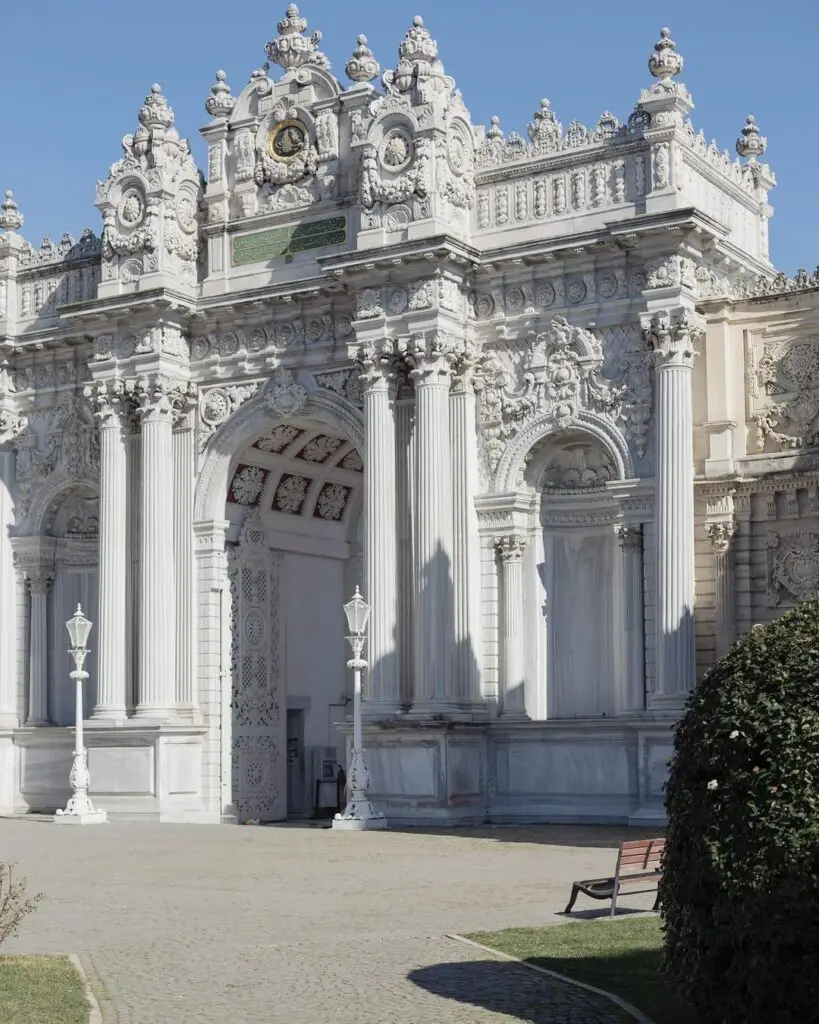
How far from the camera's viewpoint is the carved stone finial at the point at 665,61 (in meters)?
32.8

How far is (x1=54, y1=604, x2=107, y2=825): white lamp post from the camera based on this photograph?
35719 mm

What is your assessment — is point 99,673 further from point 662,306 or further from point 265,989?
point 265,989

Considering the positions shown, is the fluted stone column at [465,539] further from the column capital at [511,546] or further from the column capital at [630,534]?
the column capital at [630,534]

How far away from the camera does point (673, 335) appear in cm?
3212

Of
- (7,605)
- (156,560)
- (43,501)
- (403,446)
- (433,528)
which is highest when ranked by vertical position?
(403,446)

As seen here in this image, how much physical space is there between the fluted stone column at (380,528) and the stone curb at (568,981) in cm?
1680

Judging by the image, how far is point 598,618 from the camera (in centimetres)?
3491

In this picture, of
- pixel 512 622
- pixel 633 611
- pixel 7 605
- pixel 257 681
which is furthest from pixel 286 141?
pixel 633 611

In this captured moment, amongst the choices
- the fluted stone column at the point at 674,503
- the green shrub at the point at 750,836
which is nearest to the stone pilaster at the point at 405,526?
the fluted stone column at the point at 674,503

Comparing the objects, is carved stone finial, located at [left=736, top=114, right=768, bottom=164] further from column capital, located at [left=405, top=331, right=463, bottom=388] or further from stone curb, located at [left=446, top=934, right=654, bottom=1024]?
stone curb, located at [left=446, top=934, right=654, bottom=1024]

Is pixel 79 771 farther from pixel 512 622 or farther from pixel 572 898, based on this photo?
pixel 572 898

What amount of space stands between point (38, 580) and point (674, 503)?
16.5 meters

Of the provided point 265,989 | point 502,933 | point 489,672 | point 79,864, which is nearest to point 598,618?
point 489,672

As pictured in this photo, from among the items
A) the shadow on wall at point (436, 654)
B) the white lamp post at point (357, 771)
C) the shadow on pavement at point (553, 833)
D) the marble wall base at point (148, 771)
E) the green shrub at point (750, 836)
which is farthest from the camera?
the marble wall base at point (148, 771)
